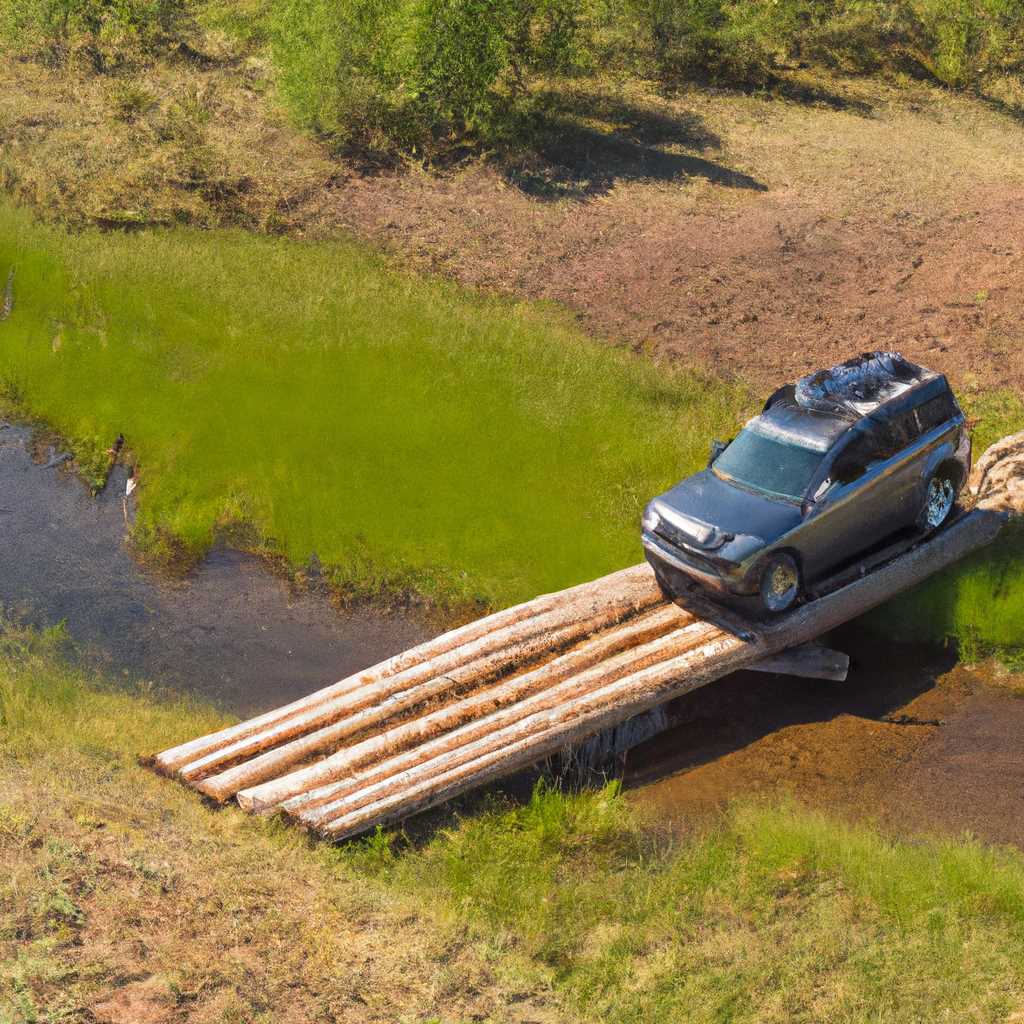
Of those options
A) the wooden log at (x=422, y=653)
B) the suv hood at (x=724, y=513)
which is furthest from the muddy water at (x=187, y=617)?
the suv hood at (x=724, y=513)

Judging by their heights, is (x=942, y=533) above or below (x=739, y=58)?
below

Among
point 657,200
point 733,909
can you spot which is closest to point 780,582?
point 733,909

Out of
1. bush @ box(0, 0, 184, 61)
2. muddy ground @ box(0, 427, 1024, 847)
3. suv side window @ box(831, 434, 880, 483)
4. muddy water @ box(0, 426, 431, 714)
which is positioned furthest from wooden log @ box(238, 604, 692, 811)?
bush @ box(0, 0, 184, 61)

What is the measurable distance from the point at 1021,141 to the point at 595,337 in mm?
14313

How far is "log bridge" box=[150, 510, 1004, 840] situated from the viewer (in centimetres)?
1023

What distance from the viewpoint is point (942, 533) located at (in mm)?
13070

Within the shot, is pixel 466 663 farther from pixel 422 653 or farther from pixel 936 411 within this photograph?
pixel 936 411

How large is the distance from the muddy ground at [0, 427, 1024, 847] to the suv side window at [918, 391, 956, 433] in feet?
8.14

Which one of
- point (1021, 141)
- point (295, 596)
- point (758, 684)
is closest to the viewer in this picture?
point (758, 684)

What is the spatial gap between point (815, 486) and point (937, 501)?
7.48ft

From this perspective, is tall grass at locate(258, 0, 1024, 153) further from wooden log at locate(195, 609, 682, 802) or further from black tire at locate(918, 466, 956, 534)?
wooden log at locate(195, 609, 682, 802)

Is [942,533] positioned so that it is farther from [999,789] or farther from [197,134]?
[197,134]

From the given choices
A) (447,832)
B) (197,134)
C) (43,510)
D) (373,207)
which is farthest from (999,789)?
(197,134)

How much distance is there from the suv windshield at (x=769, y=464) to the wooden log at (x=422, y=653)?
4.92 feet
